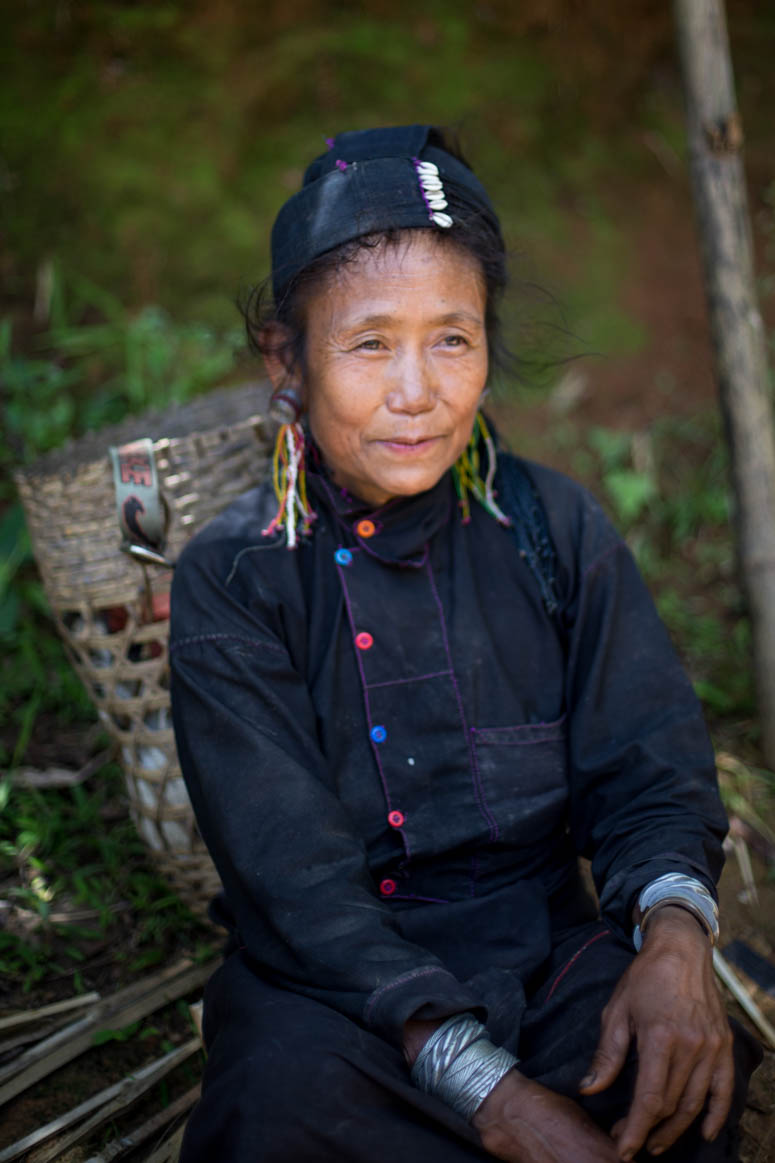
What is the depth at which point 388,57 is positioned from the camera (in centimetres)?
446

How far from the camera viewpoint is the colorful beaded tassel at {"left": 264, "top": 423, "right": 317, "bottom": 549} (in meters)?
2.11

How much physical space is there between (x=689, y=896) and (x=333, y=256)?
135cm

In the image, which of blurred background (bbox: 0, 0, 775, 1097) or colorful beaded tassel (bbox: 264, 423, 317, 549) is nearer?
colorful beaded tassel (bbox: 264, 423, 317, 549)

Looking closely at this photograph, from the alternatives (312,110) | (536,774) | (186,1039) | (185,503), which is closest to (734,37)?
(312,110)

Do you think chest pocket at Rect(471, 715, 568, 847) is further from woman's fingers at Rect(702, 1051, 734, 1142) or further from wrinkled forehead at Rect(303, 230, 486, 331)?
wrinkled forehead at Rect(303, 230, 486, 331)

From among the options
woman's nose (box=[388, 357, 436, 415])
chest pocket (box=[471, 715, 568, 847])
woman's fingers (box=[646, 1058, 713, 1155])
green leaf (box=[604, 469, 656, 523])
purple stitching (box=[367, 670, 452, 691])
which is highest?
woman's nose (box=[388, 357, 436, 415])

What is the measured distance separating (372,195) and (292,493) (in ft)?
1.98

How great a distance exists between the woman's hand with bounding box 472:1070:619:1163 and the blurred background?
217cm

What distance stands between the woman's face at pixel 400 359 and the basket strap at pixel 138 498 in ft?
1.55

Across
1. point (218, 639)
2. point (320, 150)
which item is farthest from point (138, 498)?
point (320, 150)

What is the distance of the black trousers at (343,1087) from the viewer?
4.91 feet

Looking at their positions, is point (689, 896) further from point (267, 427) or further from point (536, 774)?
point (267, 427)

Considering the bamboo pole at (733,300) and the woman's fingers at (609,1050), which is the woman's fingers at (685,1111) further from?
the bamboo pole at (733,300)

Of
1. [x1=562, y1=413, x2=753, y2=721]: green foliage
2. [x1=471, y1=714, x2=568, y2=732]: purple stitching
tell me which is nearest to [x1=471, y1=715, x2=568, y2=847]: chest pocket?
[x1=471, y1=714, x2=568, y2=732]: purple stitching
